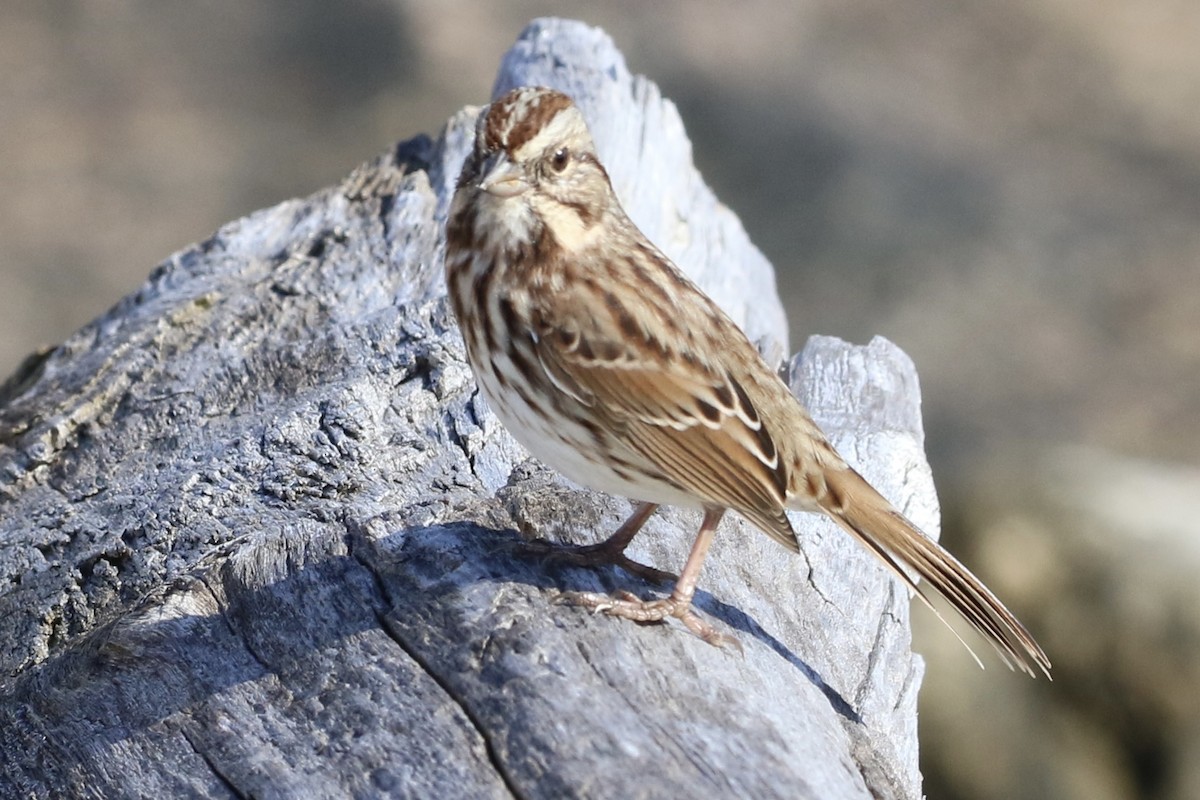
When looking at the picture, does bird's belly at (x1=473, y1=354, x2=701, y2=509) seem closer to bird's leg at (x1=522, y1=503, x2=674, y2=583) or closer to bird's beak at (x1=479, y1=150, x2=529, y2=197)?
bird's leg at (x1=522, y1=503, x2=674, y2=583)

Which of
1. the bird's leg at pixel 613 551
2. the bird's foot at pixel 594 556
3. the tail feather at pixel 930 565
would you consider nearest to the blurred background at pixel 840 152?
the tail feather at pixel 930 565

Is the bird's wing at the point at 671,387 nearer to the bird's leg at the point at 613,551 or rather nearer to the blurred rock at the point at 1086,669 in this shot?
the bird's leg at the point at 613,551

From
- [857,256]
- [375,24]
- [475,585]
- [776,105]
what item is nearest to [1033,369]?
[857,256]

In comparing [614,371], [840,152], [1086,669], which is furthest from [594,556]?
[840,152]

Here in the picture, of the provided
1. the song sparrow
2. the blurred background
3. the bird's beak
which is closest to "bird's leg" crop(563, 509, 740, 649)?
the song sparrow

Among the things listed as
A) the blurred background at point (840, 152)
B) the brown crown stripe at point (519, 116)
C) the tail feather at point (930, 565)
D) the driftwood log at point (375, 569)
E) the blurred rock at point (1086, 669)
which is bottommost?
the driftwood log at point (375, 569)
